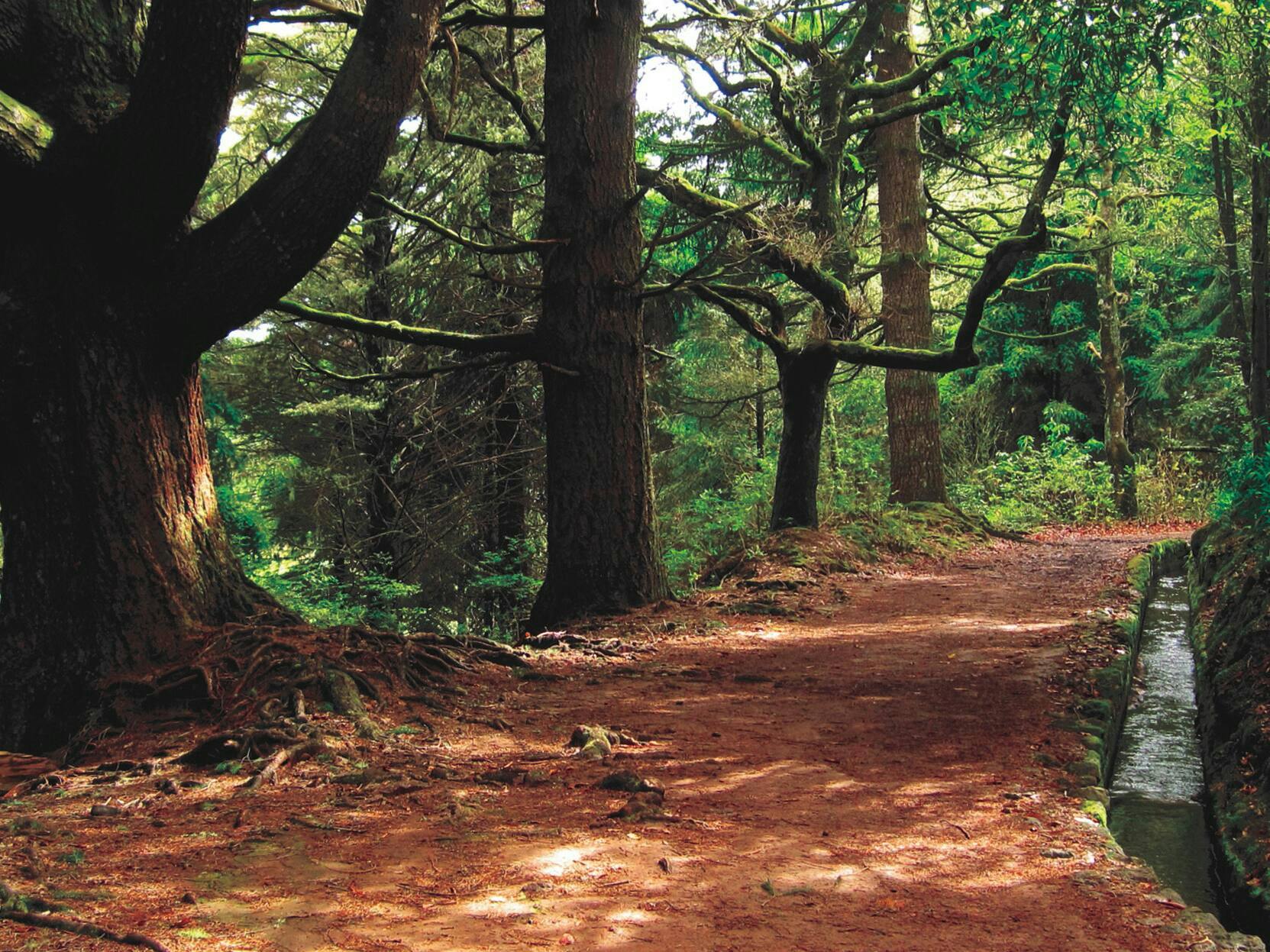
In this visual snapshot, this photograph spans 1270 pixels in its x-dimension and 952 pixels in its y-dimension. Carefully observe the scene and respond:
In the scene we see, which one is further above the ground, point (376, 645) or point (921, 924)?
point (376, 645)

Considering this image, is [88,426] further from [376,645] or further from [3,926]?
[3,926]

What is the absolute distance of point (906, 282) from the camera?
52.1 ft

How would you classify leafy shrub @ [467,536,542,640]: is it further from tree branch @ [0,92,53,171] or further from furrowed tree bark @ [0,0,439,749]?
tree branch @ [0,92,53,171]

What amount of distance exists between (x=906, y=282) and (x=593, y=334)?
28.6 feet

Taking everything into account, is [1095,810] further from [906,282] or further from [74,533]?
[906,282]

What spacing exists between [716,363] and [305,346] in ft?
35.0

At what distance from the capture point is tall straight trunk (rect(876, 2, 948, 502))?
620 inches

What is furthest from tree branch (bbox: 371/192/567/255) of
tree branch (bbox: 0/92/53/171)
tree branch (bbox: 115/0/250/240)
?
tree branch (bbox: 0/92/53/171)

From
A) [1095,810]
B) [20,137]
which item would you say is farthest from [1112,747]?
[20,137]

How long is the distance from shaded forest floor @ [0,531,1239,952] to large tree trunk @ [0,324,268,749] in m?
0.80

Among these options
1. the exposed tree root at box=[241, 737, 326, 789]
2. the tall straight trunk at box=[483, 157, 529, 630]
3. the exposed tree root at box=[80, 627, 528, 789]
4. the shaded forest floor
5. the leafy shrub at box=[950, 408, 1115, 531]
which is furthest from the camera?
the leafy shrub at box=[950, 408, 1115, 531]

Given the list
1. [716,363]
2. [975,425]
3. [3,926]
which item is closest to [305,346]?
[716,363]

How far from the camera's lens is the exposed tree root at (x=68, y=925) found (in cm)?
268

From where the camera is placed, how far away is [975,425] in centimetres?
2594
